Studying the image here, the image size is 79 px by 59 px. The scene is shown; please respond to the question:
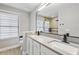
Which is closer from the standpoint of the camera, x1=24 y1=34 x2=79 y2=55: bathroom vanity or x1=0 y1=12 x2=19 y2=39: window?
x1=24 y1=34 x2=79 y2=55: bathroom vanity

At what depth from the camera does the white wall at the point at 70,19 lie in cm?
137

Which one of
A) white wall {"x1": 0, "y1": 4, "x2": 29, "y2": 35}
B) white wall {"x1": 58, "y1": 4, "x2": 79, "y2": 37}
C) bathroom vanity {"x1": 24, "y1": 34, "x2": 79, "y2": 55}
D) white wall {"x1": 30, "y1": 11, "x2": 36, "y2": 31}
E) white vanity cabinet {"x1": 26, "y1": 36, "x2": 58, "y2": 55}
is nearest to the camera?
bathroom vanity {"x1": 24, "y1": 34, "x2": 79, "y2": 55}

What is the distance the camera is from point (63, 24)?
169 centimetres

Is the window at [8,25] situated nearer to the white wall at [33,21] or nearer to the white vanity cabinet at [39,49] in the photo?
the white wall at [33,21]

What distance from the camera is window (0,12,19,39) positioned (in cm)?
240

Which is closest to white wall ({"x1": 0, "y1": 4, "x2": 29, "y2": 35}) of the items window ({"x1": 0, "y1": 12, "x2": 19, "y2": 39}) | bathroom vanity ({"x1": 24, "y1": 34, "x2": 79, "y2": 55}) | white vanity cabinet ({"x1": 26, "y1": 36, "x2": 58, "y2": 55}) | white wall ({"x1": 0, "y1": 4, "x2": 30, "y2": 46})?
white wall ({"x1": 0, "y1": 4, "x2": 30, "y2": 46})

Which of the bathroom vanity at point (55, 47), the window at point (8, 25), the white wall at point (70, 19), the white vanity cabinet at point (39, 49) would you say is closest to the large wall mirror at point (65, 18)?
the white wall at point (70, 19)

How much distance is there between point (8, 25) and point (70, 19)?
200 centimetres

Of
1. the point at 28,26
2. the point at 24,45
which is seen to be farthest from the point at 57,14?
the point at 24,45

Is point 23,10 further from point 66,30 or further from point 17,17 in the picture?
point 66,30

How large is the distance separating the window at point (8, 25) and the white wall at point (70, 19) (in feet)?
5.19

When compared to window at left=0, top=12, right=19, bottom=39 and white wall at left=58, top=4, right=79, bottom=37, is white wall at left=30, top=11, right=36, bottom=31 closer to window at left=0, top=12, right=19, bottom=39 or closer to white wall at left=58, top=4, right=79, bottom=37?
window at left=0, top=12, right=19, bottom=39

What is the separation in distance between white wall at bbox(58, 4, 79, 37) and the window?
1583 millimetres
